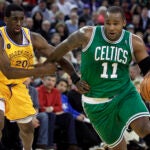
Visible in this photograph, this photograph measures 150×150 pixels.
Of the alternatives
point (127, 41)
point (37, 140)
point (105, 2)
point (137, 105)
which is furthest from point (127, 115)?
point (105, 2)

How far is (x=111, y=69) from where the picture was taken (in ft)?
17.4

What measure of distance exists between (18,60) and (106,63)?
45.6 inches

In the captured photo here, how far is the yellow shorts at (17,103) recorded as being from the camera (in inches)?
234

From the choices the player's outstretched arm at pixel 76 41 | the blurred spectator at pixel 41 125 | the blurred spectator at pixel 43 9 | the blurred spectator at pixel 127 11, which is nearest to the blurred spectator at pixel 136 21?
the blurred spectator at pixel 127 11

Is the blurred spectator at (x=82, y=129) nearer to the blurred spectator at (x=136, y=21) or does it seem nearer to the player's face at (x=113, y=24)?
the player's face at (x=113, y=24)

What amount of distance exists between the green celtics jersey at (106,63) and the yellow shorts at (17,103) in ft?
3.45

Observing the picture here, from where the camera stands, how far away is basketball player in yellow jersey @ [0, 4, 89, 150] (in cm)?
577

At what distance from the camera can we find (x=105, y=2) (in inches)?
610

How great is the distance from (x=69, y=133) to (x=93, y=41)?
136 inches

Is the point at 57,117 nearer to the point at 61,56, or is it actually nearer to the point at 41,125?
the point at 41,125

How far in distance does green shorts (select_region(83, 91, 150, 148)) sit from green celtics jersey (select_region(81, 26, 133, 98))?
0.37 ft

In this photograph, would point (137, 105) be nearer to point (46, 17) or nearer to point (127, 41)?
point (127, 41)

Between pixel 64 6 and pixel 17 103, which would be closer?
pixel 17 103

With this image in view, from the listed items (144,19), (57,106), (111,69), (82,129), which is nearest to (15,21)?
(111,69)
